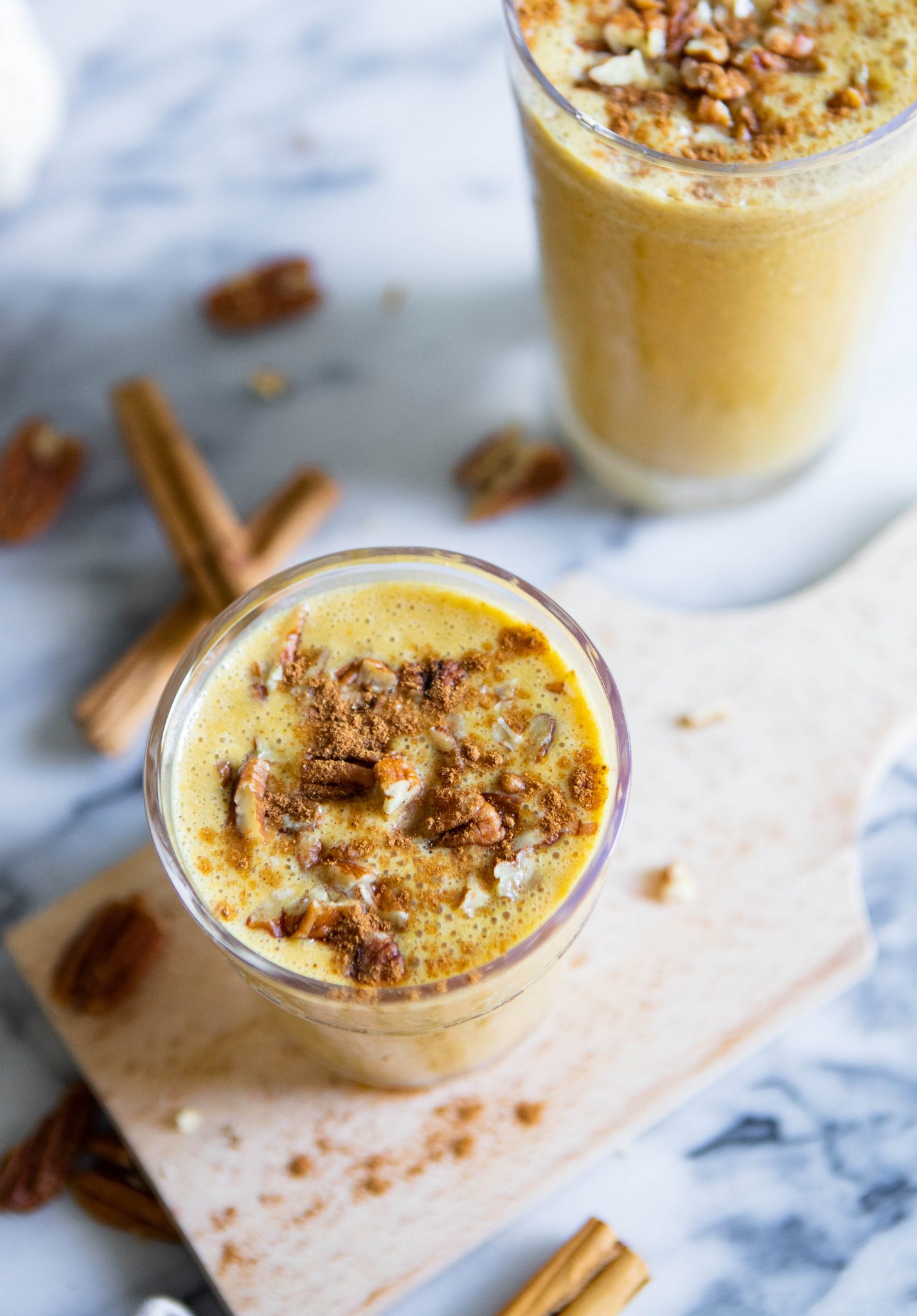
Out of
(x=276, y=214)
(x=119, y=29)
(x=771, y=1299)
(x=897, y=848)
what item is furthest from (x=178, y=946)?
(x=119, y=29)

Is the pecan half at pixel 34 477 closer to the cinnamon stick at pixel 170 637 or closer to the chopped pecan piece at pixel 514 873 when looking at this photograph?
the cinnamon stick at pixel 170 637

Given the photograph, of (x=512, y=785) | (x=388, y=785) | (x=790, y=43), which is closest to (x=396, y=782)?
(x=388, y=785)

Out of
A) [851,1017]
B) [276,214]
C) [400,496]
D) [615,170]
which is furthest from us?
[276,214]

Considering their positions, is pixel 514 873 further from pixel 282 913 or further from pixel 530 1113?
pixel 530 1113

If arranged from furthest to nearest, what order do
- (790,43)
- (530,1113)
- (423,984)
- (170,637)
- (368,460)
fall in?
(368,460) → (170,637) → (530,1113) → (790,43) → (423,984)

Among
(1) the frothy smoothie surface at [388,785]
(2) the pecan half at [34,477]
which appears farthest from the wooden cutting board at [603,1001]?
(2) the pecan half at [34,477]

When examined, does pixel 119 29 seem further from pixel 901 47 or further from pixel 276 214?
pixel 901 47

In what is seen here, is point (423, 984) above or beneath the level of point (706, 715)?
above
